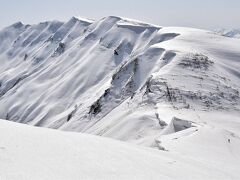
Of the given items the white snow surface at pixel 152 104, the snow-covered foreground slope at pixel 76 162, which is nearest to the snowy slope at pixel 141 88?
the white snow surface at pixel 152 104

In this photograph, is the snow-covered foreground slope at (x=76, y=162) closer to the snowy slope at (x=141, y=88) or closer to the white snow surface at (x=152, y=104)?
the white snow surface at (x=152, y=104)

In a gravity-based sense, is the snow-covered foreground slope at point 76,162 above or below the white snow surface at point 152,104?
above

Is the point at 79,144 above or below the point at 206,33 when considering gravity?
above

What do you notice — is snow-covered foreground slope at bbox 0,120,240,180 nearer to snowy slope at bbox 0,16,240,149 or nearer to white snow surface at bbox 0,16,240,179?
white snow surface at bbox 0,16,240,179

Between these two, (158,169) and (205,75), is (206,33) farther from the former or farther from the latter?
(158,169)

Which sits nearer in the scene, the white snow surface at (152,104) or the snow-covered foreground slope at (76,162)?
the snow-covered foreground slope at (76,162)

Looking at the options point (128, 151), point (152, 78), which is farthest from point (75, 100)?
point (128, 151)

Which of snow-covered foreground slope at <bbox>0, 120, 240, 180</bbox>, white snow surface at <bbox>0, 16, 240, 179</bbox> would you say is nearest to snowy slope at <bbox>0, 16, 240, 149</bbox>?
white snow surface at <bbox>0, 16, 240, 179</bbox>
